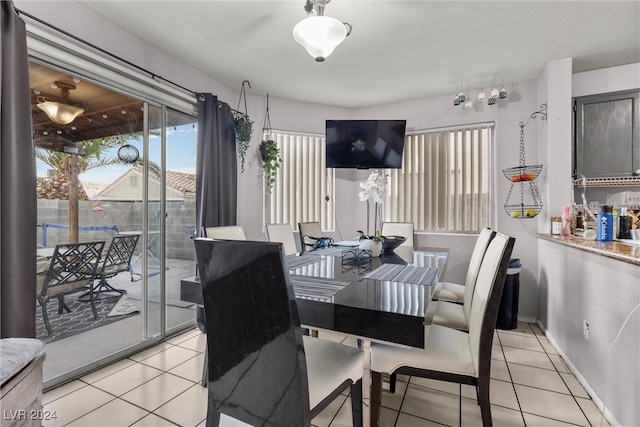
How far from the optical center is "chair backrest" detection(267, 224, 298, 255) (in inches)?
118

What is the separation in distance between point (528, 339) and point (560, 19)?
2640 mm

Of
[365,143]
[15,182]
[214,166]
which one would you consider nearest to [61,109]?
[15,182]

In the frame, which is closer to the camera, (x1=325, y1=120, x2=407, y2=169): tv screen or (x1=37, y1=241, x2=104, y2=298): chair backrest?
(x1=37, y1=241, x2=104, y2=298): chair backrest

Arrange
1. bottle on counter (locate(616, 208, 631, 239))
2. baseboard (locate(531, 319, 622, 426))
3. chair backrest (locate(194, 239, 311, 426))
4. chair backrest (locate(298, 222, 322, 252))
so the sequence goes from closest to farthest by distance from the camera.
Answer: chair backrest (locate(194, 239, 311, 426)) → baseboard (locate(531, 319, 622, 426)) → bottle on counter (locate(616, 208, 631, 239)) → chair backrest (locate(298, 222, 322, 252))

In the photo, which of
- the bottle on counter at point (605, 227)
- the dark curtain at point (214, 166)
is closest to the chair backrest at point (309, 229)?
the dark curtain at point (214, 166)

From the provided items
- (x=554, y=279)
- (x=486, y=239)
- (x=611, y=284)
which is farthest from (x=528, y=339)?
(x=486, y=239)

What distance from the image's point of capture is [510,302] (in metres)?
3.03

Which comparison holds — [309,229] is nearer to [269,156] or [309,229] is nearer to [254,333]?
[269,156]

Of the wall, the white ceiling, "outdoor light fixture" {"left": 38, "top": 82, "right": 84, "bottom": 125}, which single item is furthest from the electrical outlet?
"outdoor light fixture" {"left": 38, "top": 82, "right": 84, "bottom": 125}

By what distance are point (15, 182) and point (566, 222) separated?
155 inches

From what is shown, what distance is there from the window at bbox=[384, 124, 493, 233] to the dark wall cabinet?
820mm

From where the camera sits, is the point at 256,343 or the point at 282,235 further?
the point at 282,235

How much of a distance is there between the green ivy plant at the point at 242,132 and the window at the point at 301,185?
1.55ft

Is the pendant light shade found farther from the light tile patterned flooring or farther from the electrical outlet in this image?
the electrical outlet
